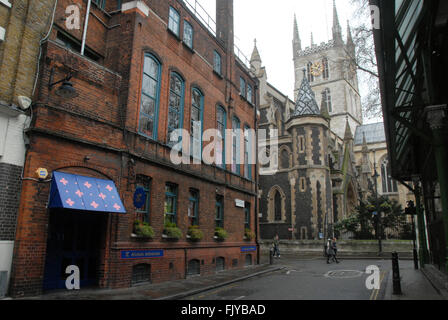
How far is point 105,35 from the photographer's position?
13.2 m

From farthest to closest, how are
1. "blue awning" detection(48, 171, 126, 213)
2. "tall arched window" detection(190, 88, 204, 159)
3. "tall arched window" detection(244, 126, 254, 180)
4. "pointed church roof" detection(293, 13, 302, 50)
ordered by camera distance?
1. "pointed church roof" detection(293, 13, 302, 50)
2. "tall arched window" detection(244, 126, 254, 180)
3. "tall arched window" detection(190, 88, 204, 159)
4. "blue awning" detection(48, 171, 126, 213)

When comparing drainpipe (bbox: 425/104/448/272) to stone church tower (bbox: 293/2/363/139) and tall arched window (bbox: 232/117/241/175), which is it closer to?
tall arched window (bbox: 232/117/241/175)

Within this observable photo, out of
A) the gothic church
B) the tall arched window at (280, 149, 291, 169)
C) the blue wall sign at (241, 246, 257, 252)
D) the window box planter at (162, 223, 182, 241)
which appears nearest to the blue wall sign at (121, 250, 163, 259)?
the window box planter at (162, 223, 182, 241)

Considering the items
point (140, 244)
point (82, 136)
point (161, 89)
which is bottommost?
point (140, 244)

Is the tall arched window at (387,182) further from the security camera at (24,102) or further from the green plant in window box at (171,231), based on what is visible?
the security camera at (24,102)

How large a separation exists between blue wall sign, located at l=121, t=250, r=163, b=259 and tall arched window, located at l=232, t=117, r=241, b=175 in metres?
8.64

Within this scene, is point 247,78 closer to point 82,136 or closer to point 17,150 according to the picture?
point 82,136

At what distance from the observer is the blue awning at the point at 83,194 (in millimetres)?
9227

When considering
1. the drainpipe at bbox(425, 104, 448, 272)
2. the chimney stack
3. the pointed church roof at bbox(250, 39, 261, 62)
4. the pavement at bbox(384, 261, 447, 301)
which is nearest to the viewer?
the drainpipe at bbox(425, 104, 448, 272)

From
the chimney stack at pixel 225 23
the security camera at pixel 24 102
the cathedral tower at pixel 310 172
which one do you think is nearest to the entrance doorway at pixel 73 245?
the security camera at pixel 24 102

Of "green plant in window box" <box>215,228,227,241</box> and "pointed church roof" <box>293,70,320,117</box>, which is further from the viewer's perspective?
"pointed church roof" <box>293,70,320,117</box>

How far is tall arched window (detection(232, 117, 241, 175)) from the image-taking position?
20469mm

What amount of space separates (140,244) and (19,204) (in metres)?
4.10

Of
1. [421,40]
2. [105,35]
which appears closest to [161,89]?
[105,35]
